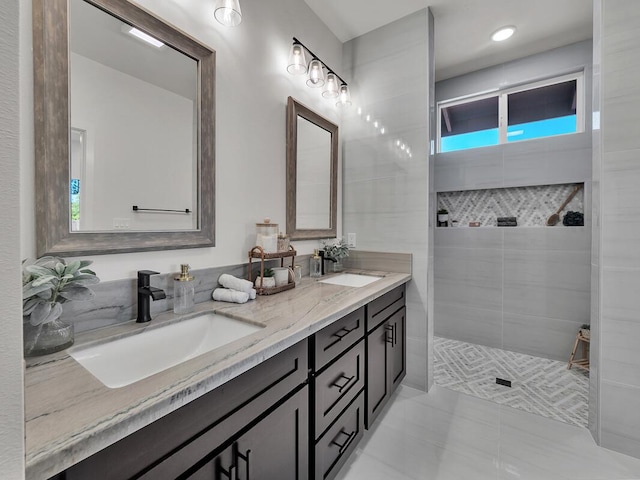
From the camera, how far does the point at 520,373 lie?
2400mm

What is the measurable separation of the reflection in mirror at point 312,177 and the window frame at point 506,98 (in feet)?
5.33

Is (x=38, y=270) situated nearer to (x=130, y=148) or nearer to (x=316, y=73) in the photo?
(x=130, y=148)

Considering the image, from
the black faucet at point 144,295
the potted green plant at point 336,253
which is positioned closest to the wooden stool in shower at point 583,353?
the potted green plant at point 336,253

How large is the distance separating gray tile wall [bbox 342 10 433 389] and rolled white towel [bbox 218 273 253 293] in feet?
4.19

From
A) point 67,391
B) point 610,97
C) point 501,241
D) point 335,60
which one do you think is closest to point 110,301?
point 67,391

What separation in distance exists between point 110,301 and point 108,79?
78 cm

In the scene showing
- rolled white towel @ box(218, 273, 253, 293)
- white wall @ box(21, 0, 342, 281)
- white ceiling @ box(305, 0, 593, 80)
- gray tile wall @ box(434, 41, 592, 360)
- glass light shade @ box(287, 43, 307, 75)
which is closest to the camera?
white wall @ box(21, 0, 342, 281)

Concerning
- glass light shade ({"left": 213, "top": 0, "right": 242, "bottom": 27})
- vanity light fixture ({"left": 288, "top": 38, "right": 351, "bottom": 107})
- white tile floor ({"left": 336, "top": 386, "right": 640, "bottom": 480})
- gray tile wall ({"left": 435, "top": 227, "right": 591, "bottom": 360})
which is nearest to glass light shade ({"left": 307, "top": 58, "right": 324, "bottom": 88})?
vanity light fixture ({"left": 288, "top": 38, "right": 351, "bottom": 107})

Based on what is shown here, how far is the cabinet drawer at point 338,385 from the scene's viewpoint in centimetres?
114

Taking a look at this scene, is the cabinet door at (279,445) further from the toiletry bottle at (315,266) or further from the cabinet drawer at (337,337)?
the toiletry bottle at (315,266)

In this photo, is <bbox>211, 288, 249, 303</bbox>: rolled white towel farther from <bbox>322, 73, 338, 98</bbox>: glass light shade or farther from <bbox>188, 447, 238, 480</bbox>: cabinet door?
<bbox>322, 73, 338, 98</bbox>: glass light shade

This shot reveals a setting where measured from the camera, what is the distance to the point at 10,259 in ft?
1.17

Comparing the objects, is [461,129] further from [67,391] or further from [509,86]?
[67,391]

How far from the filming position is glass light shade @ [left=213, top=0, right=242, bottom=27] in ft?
4.21
